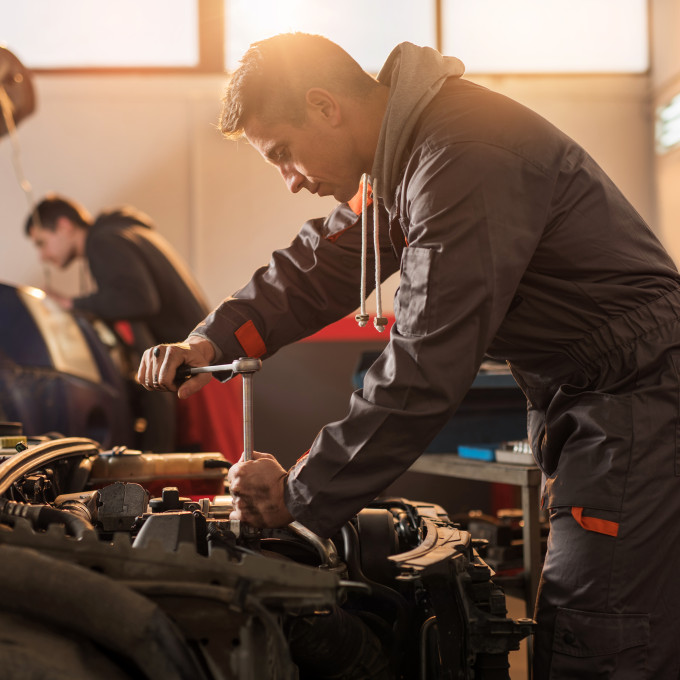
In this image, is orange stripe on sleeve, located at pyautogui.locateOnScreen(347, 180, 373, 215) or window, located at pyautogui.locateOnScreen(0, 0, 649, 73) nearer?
orange stripe on sleeve, located at pyautogui.locateOnScreen(347, 180, 373, 215)

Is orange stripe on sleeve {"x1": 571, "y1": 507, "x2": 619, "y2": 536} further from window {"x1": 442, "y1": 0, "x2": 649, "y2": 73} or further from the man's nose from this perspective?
window {"x1": 442, "y1": 0, "x2": 649, "y2": 73}

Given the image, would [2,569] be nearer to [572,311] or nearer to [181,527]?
[181,527]

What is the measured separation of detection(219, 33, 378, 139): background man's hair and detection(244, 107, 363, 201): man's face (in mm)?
17

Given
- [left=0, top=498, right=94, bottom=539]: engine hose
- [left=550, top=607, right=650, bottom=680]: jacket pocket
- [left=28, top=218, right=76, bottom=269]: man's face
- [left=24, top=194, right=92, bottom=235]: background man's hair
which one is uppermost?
[left=24, top=194, right=92, bottom=235]: background man's hair

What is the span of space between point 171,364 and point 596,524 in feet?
2.31

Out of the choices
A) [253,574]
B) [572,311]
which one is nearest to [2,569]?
[253,574]

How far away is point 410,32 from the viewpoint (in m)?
5.03

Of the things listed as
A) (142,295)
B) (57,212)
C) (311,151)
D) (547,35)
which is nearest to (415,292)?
(311,151)

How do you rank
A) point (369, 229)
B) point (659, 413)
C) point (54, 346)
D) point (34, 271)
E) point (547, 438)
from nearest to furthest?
point (659, 413) < point (547, 438) < point (369, 229) < point (54, 346) < point (34, 271)

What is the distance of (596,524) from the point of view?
1.09 m

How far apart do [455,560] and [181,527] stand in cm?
35

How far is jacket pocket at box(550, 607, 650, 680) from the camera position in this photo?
3.46 ft

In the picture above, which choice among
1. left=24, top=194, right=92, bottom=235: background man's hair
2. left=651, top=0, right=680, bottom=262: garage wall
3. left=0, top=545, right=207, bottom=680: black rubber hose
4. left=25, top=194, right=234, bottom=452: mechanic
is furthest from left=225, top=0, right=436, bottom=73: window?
left=0, top=545, right=207, bottom=680: black rubber hose

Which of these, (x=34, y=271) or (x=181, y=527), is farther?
(x=34, y=271)
